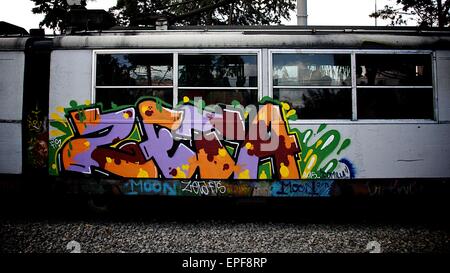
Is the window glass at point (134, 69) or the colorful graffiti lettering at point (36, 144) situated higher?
the window glass at point (134, 69)

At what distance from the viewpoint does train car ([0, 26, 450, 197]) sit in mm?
4996

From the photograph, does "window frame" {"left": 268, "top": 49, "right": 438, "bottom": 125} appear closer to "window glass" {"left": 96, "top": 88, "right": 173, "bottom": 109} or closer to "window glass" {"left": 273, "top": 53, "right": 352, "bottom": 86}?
"window glass" {"left": 273, "top": 53, "right": 352, "bottom": 86}

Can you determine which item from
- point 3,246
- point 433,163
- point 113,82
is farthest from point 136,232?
point 433,163

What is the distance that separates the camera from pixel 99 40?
5.13 m

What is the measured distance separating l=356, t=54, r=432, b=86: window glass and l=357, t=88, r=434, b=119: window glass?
0.14 meters

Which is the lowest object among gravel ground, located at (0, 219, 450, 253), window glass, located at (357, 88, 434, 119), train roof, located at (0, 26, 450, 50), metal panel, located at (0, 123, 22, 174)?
gravel ground, located at (0, 219, 450, 253)

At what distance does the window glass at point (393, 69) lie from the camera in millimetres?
5043

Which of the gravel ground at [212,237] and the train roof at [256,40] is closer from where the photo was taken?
the gravel ground at [212,237]

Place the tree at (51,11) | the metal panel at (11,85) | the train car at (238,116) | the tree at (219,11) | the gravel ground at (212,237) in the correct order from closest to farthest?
1. the gravel ground at (212,237)
2. the train car at (238,116)
3. the metal panel at (11,85)
4. the tree at (219,11)
5. the tree at (51,11)

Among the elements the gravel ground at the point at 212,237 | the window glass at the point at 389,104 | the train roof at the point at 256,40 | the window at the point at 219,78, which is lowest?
the gravel ground at the point at 212,237

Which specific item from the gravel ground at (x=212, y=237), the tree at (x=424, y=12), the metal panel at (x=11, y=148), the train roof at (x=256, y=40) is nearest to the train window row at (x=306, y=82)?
the train roof at (x=256, y=40)

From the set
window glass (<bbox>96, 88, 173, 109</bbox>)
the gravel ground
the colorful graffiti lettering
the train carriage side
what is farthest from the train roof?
the gravel ground

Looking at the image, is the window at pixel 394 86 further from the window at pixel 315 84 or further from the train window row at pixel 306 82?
the window at pixel 315 84

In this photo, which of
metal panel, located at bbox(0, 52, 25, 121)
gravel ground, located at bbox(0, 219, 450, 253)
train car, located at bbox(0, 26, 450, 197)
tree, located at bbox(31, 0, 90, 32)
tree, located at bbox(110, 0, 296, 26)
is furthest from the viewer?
tree, located at bbox(31, 0, 90, 32)
